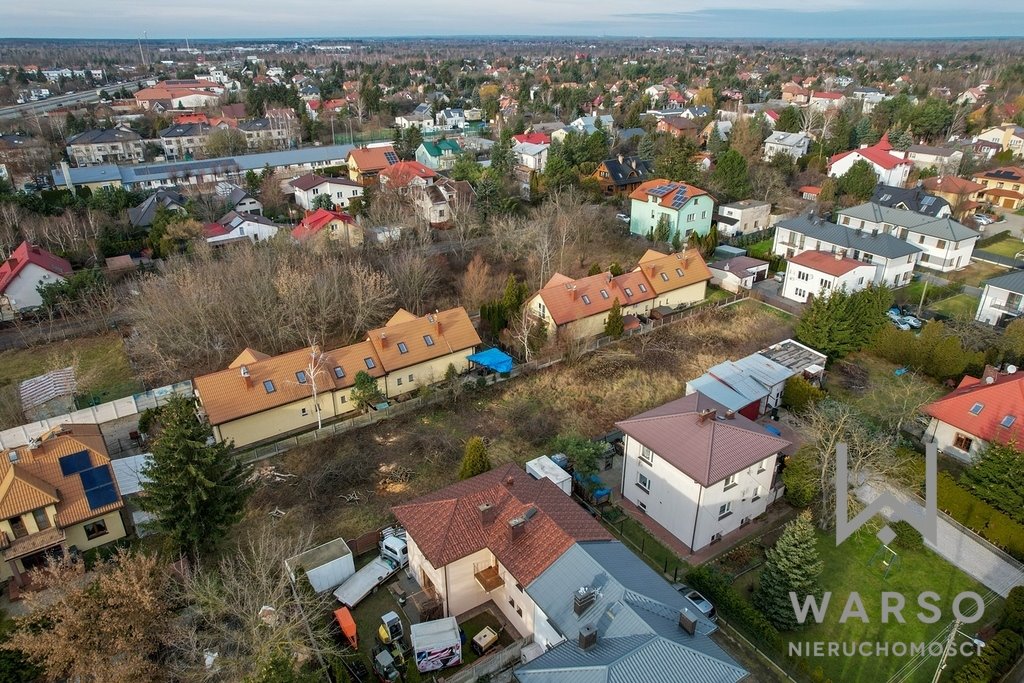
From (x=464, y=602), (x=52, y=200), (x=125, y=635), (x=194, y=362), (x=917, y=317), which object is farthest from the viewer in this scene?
(x=52, y=200)

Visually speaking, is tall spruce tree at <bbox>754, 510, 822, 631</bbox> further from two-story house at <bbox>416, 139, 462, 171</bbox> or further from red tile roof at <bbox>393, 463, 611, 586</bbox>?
two-story house at <bbox>416, 139, 462, 171</bbox>

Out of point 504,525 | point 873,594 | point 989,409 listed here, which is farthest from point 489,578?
point 989,409

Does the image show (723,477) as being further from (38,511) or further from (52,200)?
(52,200)

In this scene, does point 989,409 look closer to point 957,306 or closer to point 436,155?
point 957,306

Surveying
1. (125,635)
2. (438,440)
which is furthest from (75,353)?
(125,635)

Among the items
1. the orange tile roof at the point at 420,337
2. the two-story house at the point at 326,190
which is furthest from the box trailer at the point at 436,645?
the two-story house at the point at 326,190
